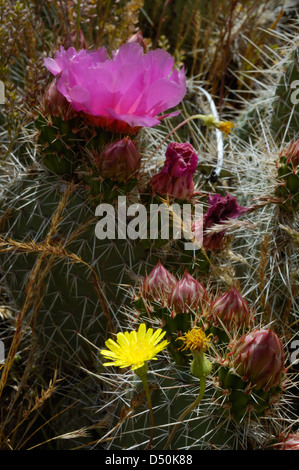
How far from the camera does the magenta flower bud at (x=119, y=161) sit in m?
1.31

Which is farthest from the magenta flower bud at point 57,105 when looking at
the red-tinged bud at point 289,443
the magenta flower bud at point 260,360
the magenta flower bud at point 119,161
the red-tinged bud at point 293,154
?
the red-tinged bud at point 289,443

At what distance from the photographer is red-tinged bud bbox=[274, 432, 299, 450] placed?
3.51ft

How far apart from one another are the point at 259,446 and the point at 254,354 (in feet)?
0.63

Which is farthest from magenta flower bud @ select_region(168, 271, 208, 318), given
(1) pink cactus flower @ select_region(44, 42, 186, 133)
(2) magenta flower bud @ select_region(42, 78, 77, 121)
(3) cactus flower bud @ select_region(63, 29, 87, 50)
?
(3) cactus flower bud @ select_region(63, 29, 87, 50)

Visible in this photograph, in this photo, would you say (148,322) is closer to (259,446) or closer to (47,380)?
(259,446)

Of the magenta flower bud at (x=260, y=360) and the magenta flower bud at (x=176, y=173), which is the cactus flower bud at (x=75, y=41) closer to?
the magenta flower bud at (x=176, y=173)

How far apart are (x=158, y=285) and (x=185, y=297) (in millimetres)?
79

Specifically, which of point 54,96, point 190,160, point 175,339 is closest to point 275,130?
point 190,160

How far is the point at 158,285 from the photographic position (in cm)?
126

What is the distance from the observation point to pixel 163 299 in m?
1.23

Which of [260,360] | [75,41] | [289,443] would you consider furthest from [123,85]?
[289,443]

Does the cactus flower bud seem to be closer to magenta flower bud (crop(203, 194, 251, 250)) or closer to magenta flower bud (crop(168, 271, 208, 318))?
magenta flower bud (crop(203, 194, 251, 250))

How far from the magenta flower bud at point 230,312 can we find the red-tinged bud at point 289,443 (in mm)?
211

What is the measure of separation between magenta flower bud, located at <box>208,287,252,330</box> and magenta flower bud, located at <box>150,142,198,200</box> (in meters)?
0.29
